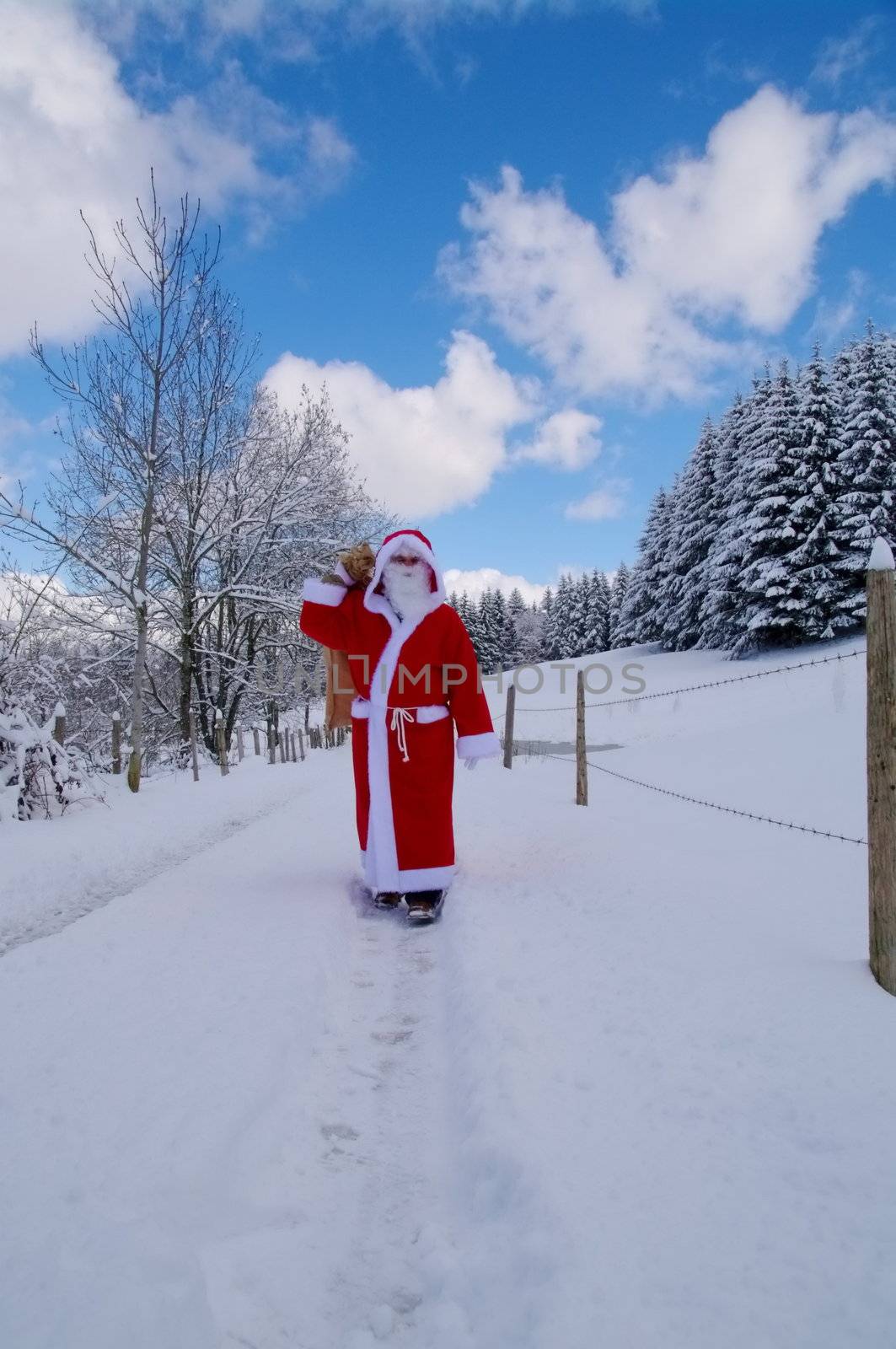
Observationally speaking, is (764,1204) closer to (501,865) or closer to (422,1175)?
(422,1175)

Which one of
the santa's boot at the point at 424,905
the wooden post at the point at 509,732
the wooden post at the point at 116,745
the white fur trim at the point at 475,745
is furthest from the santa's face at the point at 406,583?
the wooden post at the point at 116,745

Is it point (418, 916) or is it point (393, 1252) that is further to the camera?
point (418, 916)

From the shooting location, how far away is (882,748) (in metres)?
2.62

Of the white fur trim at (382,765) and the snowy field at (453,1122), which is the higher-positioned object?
the white fur trim at (382,765)

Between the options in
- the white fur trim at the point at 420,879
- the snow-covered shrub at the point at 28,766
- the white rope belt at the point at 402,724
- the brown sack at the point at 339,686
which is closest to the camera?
the white fur trim at the point at 420,879

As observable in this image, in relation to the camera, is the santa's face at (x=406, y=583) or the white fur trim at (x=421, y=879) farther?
the santa's face at (x=406, y=583)

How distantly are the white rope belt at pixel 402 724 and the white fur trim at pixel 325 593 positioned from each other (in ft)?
2.69

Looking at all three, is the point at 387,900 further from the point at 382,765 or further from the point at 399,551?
the point at 399,551

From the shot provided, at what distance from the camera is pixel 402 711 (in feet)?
13.5

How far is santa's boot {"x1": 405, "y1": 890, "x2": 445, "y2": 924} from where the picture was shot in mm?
3854

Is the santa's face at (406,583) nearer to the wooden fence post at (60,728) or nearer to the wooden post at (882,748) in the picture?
the wooden post at (882,748)

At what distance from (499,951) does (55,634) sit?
1658 cm

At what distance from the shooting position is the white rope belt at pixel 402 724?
4.10m

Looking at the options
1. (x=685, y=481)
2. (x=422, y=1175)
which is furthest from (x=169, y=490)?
(x=685, y=481)
